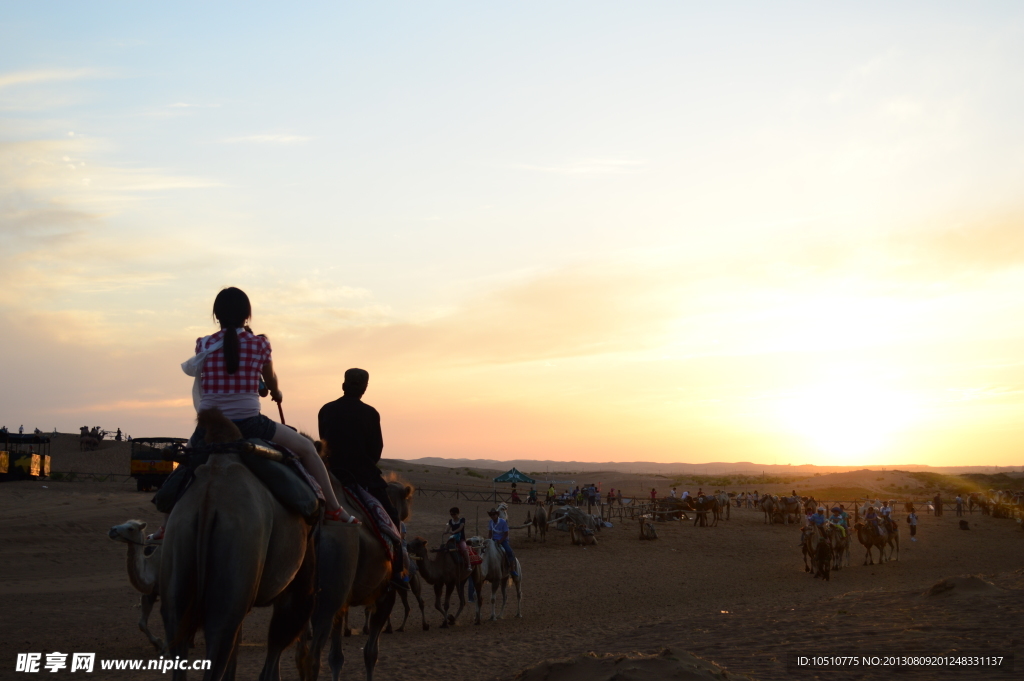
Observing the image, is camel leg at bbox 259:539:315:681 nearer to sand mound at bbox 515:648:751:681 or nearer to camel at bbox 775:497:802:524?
sand mound at bbox 515:648:751:681

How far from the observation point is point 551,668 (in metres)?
8.62

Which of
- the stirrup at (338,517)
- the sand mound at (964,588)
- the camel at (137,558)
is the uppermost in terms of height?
the stirrup at (338,517)

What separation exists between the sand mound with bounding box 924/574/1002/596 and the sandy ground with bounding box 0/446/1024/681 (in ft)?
0.17

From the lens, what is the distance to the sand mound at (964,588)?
14521 millimetres

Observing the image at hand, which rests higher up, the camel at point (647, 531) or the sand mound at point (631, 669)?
the sand mound at point (631, 669)

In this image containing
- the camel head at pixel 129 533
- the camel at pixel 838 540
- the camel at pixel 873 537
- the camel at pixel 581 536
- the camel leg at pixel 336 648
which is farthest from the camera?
the camel at pixel 581 536

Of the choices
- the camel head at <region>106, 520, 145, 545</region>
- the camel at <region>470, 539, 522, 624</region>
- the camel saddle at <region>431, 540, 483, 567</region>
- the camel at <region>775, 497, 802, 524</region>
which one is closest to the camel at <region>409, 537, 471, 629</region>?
the camel saddle at <region>431, 540, 483, 567</region>

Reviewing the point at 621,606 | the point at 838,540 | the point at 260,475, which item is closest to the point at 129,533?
the point at 260,475

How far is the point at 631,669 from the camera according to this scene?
777 centimetres

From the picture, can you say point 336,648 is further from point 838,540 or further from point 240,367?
point 838,540

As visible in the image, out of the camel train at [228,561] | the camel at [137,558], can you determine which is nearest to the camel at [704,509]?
the camel at [137,558]

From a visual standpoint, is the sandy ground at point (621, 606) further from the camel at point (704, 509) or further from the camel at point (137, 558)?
the camel at point (704, 509)

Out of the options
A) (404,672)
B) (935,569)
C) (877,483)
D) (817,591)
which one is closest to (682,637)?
(404,672)

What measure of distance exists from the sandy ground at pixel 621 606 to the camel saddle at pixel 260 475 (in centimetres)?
444
